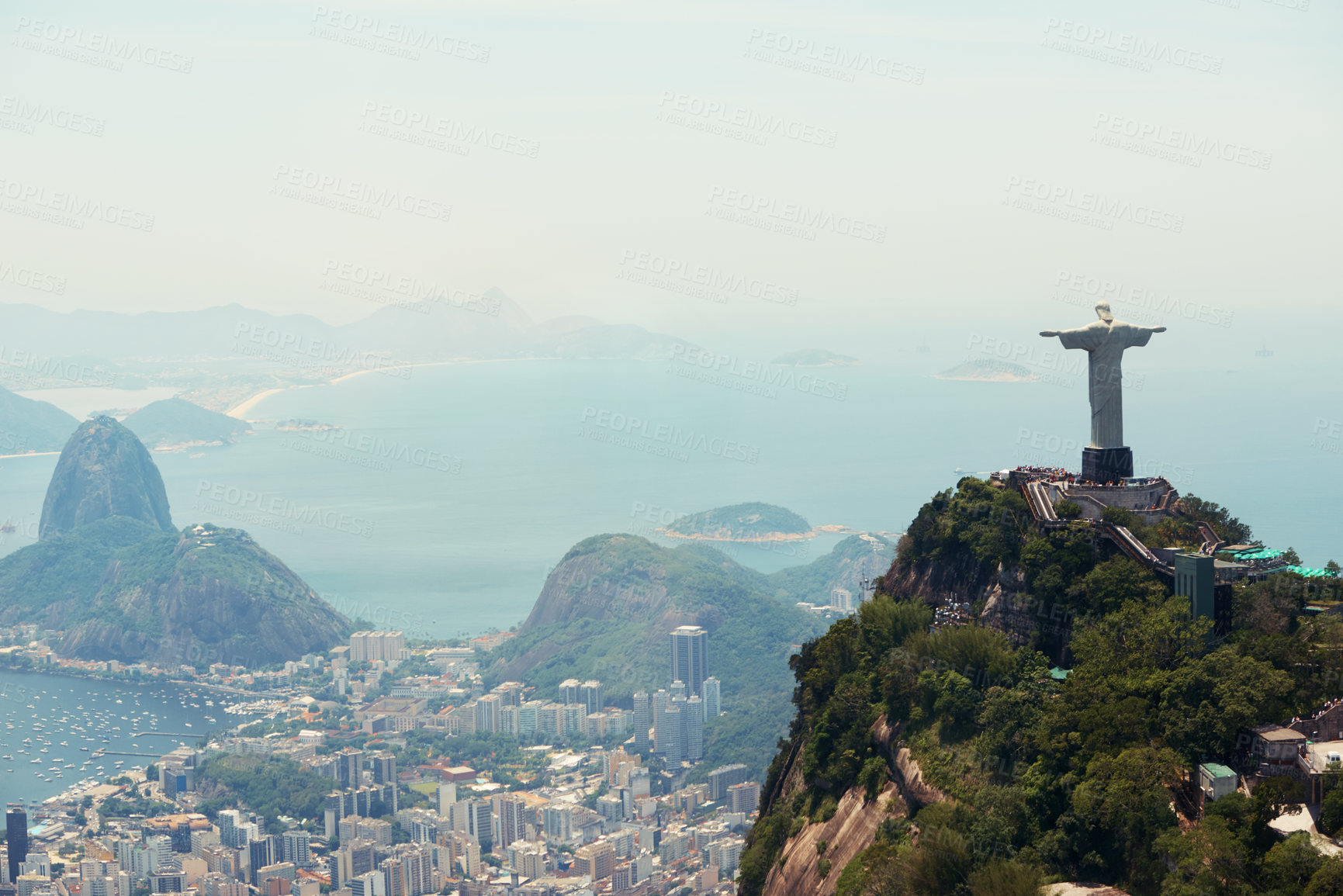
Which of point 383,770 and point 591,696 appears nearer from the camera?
point 383,770

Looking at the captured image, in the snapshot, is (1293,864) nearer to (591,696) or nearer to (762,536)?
(591,696)

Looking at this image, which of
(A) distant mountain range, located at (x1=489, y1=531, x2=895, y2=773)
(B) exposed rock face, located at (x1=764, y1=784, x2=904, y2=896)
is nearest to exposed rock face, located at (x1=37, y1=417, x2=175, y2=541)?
(A) distant mountain range, located at (x1=489, y1=531, x2=895, y2=773)

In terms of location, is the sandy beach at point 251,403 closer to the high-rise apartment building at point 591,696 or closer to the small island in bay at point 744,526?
the small island in bay at point 744,526

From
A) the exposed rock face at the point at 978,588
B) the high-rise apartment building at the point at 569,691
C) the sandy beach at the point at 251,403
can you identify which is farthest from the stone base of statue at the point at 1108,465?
the sandy beach at the point at 251,403

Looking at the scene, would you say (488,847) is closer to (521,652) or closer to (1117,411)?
(521,652)

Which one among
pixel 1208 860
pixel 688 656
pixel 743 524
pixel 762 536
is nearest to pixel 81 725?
pixel 688 656
